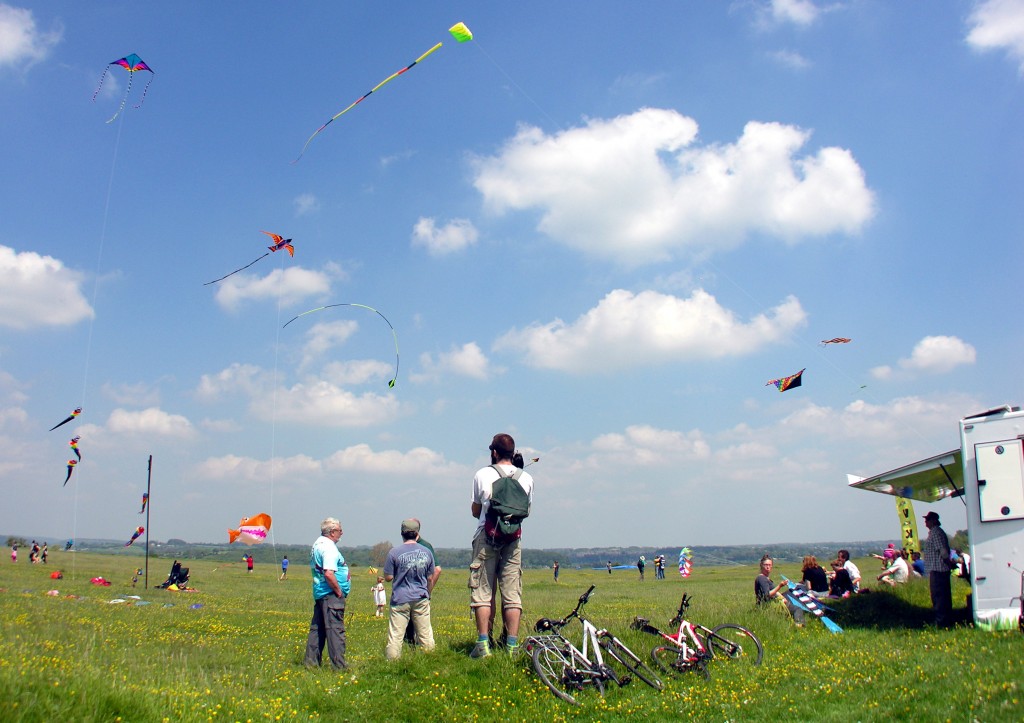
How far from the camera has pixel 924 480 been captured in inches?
603

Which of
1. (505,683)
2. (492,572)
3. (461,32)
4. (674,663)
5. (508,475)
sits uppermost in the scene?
(461,32)

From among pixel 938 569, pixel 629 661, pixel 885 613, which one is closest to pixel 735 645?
pixel 629 661

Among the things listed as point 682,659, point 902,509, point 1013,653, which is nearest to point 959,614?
point 1013,653

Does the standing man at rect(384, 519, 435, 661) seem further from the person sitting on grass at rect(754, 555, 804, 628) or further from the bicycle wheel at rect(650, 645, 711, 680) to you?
the person sitting on grass at rect(754, 555, 804, 628)

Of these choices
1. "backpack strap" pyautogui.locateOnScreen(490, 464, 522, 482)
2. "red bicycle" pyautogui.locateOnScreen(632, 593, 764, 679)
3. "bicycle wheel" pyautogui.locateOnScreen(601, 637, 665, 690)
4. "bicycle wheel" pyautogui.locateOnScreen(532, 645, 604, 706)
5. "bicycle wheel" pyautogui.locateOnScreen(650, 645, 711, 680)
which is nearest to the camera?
"bicycle wheel" pyautogui.locateOnScreen(532, 645, 604, 706)

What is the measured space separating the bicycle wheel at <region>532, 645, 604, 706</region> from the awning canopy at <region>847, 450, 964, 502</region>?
288 inches

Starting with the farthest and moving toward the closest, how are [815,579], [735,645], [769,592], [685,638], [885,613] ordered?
[815,579]
[769,592]
[885,613]
[735,645]
[685,638]

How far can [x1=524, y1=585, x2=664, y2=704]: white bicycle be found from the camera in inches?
332

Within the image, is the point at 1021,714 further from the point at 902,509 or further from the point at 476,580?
the point at 902,509

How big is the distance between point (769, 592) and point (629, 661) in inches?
247

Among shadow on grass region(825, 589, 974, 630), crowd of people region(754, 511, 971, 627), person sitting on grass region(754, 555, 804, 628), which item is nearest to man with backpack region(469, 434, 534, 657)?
person sitting on grass region(754, 555, 804, 628)

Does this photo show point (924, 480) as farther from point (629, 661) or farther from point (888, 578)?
point (629, 661)

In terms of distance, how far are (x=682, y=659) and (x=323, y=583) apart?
4911mm

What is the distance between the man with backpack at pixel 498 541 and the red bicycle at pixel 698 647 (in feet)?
6.89
